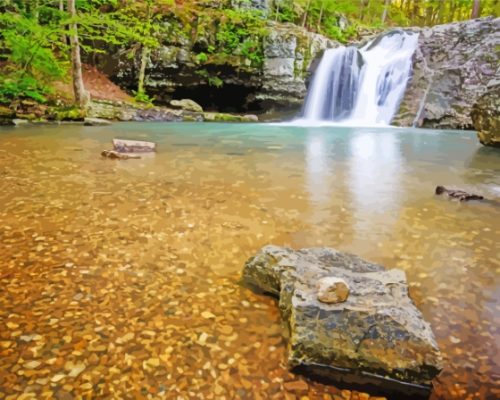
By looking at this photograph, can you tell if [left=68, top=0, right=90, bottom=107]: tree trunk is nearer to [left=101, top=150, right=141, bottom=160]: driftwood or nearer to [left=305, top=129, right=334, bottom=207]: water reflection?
[left=101, top=150, right=141, bottom=160]: driftwood

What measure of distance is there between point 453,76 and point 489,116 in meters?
8.56

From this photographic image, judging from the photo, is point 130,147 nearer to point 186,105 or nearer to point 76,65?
point 76,65

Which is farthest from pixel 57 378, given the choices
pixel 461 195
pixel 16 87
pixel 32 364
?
pixel 16 87

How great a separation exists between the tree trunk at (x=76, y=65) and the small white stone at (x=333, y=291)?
12.1 m

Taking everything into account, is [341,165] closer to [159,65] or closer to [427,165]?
[427,165]

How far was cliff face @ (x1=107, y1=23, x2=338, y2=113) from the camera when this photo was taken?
17750 millimetres

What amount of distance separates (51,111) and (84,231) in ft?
36.9

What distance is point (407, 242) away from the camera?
337cm

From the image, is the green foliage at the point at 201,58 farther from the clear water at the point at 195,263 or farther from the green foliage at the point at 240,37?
the clear water at the point at 195,263

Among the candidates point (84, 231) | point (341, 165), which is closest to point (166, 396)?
point (84, 231)

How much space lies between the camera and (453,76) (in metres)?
17.0

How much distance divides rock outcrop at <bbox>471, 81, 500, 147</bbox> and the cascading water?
7195 millimetres

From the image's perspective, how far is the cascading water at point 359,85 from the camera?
1750 centimetres

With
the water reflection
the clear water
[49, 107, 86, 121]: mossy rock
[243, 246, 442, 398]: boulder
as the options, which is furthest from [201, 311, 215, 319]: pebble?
[49, 107, 86, 121]: mossy rock
